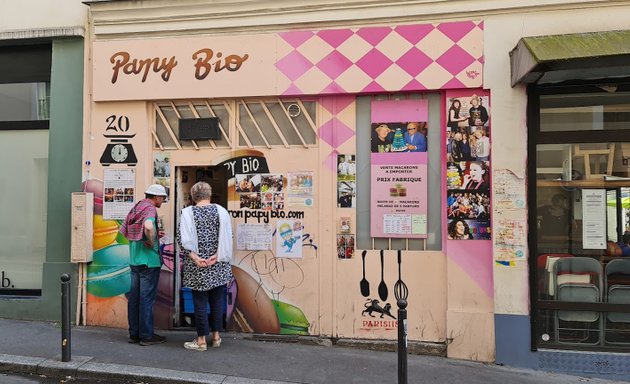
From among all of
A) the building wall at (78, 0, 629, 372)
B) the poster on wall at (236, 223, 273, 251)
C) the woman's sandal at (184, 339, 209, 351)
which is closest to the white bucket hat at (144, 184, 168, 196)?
the poster on wall at (236, 223, 273, 251)

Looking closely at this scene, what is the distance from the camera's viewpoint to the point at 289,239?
6.11 m

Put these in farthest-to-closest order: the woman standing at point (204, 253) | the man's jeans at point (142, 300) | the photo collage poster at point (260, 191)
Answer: the photo collage poster at point (260, 191)
the man's jeans at point (142, 300)
the woman standing at point (204, 253)

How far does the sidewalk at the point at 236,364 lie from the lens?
4.81 meters

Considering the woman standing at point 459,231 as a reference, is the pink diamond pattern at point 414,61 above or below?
above

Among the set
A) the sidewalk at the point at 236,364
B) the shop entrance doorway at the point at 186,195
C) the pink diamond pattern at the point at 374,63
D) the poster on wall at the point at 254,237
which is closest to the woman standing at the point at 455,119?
the pink diamond pattern at the point at 374,63

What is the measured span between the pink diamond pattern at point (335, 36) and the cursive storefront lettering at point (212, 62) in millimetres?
1043

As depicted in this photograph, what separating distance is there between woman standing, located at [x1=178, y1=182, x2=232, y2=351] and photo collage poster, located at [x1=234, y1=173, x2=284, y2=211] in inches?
29.4

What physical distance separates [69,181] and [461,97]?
535cm

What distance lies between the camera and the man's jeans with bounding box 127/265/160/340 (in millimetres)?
5629

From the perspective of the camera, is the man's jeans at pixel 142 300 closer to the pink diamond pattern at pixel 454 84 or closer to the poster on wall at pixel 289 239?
the poster on wall at pixel 289 239

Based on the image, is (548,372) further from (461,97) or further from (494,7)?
(494,7)

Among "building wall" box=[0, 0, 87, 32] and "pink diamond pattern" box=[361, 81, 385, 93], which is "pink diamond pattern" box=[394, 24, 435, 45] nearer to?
"pink diamond pattern" box=[361, 81, 385, 93]

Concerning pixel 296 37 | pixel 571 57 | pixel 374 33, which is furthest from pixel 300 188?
pixel 571 57

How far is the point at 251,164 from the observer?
6246 millimetres
